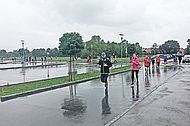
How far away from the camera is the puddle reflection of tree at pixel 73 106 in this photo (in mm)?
5316

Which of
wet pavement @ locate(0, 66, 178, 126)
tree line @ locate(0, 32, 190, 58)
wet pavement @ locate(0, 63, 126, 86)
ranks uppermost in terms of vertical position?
tree line @ locate(0, 32, 190, 58)

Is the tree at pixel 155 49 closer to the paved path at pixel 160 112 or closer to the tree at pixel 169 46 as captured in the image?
the tree at pixel 169 46

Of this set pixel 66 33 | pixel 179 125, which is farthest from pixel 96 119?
pixel 66 33

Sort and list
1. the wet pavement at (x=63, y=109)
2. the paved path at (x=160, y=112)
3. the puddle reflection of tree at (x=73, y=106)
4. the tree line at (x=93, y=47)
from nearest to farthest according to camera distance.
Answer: the paved path at (x=160, y=112) < the wet pavement at (x=63, y=109) < the puddle reflection of tree at (x=73, y=106) < the tree line at (x=93, y=47)

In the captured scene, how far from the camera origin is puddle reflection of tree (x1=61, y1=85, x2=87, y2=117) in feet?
17.4

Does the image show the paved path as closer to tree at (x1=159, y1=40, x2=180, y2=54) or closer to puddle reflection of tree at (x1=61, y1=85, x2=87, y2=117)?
puddle reflection of tree at (x1=61, y1=85, x2=87, y2=117)

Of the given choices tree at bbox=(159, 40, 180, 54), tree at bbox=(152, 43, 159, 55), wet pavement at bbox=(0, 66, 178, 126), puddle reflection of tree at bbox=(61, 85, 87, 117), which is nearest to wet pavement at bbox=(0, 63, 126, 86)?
wet pavement at bbox=(0, 66, 178, 126)

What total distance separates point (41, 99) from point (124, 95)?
364 cm

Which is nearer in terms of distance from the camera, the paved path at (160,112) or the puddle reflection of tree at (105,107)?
the paved path at (160,112)

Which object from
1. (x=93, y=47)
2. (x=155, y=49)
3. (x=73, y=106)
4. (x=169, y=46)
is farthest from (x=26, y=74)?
(x=169, y=46)

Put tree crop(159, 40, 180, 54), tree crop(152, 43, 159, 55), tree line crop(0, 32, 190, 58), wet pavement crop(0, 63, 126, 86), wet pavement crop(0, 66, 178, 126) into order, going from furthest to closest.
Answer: tree crop(159, 40, 180, 54) < tree crop(152, 43, 159, 55) < tree line crop(0, 32, 190, 58) < wet pavement crop(0, 63, 126, 86) < wet pavement crop(0, 66, 178, 126)

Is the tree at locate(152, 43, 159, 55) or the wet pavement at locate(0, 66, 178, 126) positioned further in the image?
the tree at locate(152, 43, 159, 55)

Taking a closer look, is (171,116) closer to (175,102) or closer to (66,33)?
(175,102)

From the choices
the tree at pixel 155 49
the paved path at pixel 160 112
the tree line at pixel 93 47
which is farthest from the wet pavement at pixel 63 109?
the tree at pixel 155 49
